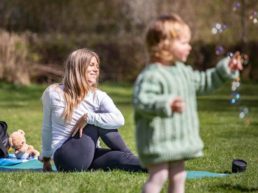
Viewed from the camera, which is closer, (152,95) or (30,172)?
(152,95)

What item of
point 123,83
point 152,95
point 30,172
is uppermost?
point 152,95

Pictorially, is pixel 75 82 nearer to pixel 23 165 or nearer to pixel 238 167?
pixel 23 165

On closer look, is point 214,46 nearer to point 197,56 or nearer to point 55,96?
point 197,56

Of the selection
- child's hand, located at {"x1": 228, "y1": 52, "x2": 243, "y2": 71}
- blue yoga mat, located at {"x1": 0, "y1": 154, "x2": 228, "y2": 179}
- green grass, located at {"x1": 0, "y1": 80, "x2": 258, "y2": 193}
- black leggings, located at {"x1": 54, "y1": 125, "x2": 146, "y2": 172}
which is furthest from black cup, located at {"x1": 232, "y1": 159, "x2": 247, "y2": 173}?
child's hand, located at {"x1": 228, "y1": 52, "x2": 243, "y2": 71}

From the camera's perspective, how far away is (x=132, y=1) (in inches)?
1276

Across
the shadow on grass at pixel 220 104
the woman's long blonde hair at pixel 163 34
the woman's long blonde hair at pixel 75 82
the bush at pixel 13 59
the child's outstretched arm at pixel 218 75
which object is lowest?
the shadow on grass at pixel 220 104

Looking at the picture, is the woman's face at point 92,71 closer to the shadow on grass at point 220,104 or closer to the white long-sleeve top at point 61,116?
the white long-sleeve top at point 61,116

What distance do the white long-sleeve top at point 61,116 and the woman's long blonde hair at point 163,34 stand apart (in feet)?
6.84

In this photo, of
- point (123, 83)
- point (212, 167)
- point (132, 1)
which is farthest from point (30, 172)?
point (132, 1)

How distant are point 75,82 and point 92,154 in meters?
0.69

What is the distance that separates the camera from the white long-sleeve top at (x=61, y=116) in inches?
256

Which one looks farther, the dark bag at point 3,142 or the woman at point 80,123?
the dark bag at point 3,142

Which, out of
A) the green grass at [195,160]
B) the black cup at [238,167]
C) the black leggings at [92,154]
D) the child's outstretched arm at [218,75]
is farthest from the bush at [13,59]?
the child's outstretched arm at [218,75]

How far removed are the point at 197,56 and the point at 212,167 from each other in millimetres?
19031
